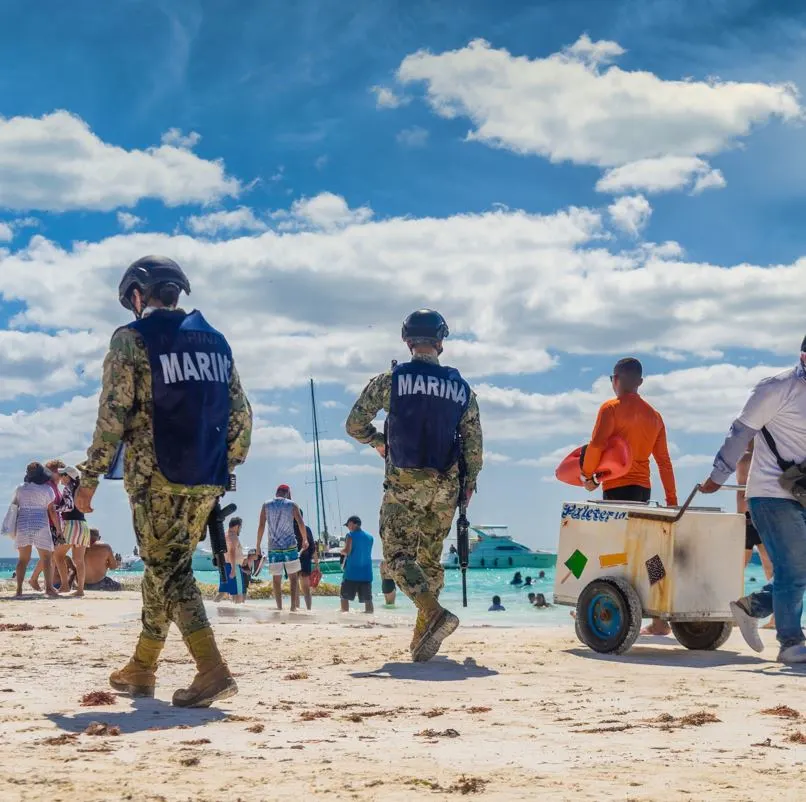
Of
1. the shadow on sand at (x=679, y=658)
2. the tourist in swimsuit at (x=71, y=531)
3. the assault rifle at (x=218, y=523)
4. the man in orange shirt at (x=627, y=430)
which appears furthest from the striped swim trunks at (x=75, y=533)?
the assault rifle at (x=218, y=523)

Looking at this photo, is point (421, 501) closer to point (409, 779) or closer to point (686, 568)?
point (686, 568)

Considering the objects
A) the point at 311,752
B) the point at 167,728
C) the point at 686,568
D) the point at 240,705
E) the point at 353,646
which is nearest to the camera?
the point at 311,752

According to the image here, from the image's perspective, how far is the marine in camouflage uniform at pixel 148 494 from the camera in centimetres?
541

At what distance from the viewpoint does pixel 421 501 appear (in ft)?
23.9

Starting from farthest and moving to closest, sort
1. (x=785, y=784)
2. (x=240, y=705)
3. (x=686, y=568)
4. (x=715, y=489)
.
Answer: (x=686, y=568), (x=715, y=489), (x=240, y=705), (x=785, y=784)

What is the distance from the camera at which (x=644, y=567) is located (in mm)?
7574

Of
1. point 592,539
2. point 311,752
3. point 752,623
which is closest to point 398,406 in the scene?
point 592,539

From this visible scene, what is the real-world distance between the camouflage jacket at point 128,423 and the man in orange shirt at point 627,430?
3.93m

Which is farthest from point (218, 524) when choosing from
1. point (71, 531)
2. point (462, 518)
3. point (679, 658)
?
point (71, 531)

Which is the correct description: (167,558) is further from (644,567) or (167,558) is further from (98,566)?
(98,566)

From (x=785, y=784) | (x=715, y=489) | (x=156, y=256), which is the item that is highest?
(x=156, y=256)

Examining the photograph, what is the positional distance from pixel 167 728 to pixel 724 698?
2623 mm

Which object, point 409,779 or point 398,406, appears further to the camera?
point 398,406

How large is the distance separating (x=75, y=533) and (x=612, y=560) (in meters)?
9.64
